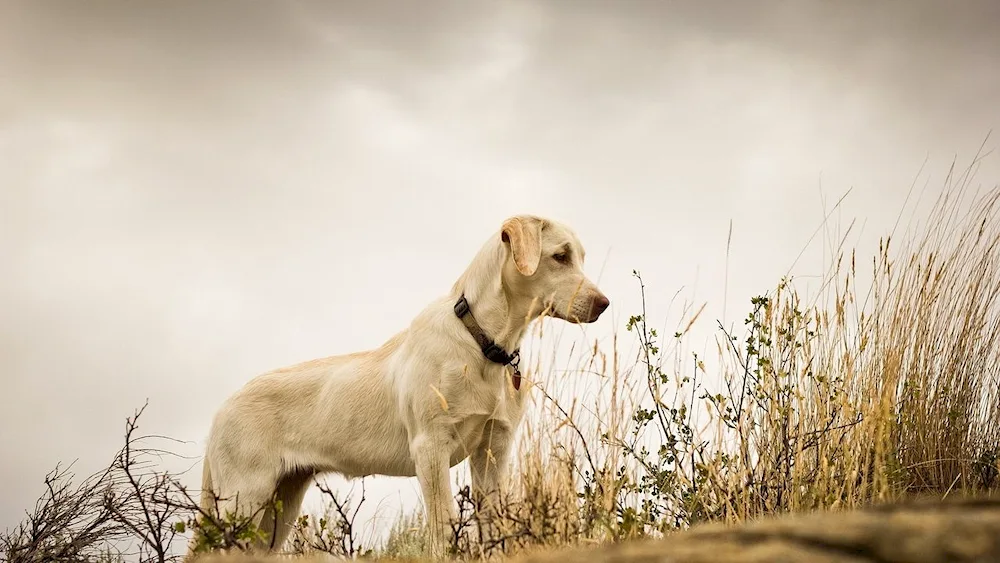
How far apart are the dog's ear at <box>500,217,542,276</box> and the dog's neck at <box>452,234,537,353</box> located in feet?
0.38

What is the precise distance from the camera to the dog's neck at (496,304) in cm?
401

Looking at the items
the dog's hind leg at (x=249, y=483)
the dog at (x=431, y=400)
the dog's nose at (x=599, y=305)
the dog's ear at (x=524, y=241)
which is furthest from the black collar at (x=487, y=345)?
the dog's hind leg at (x=249, y=483)

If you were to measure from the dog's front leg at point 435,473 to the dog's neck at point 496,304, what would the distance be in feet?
1.82

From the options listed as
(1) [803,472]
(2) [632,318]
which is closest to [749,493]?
(1) [803,472]

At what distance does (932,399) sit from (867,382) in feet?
2.18

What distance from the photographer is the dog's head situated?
3816 millimetres

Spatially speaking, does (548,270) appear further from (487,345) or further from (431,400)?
(431,400)

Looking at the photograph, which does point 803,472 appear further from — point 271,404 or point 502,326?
point 271,404

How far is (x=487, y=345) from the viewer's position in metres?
4.01

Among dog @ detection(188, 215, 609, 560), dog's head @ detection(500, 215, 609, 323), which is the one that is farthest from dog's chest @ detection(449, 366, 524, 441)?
dog's head @ detection(500, 215, 609, 323)

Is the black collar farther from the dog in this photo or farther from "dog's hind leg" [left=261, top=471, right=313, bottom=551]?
"dog's hind leg" [left=261, top=471, right=313, bottom=551]

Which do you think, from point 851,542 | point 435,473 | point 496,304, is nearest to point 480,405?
point 435,473

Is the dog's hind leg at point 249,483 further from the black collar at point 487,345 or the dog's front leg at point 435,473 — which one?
the black collar at point 487,345

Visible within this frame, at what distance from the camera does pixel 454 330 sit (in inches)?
161
